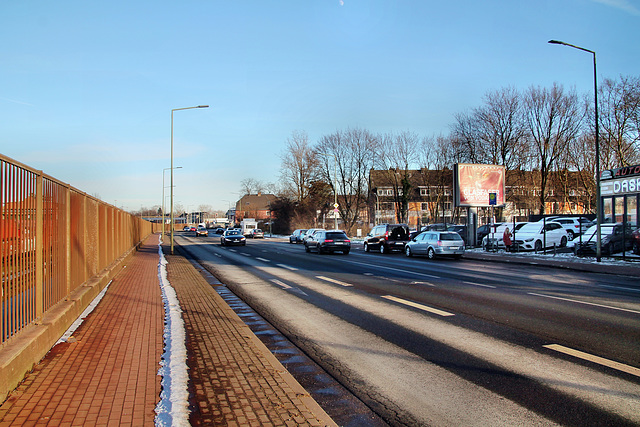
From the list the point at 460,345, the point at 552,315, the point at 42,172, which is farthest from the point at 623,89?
the point at 42,172

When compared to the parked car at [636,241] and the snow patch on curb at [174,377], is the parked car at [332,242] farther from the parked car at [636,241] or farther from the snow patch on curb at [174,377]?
the snow patch on curb at [174,377]

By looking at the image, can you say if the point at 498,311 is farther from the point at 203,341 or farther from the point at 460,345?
the point at 203,341

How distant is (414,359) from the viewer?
5938mm

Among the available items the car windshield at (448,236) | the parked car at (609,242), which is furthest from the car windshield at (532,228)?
the car windshield at (448,236)

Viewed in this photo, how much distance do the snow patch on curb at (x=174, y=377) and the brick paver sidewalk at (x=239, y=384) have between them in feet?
0.32

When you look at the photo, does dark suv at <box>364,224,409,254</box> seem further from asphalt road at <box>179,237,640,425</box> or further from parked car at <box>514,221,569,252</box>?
asphalt road at <box>179,237,640,425</box>

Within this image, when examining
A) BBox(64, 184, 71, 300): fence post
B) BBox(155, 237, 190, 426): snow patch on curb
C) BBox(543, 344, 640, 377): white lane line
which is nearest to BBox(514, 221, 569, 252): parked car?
BBox(543, 344, 640, 377): white lane line

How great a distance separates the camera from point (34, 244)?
17.1 ft

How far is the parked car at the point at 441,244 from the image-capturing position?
23.9 m

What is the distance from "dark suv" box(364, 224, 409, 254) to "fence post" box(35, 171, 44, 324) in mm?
24949

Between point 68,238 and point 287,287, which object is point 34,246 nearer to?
point 68,238

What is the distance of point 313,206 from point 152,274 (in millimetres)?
47666

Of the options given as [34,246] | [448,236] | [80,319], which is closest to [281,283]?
[80,319]

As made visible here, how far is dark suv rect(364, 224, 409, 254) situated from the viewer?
29.3 metres
